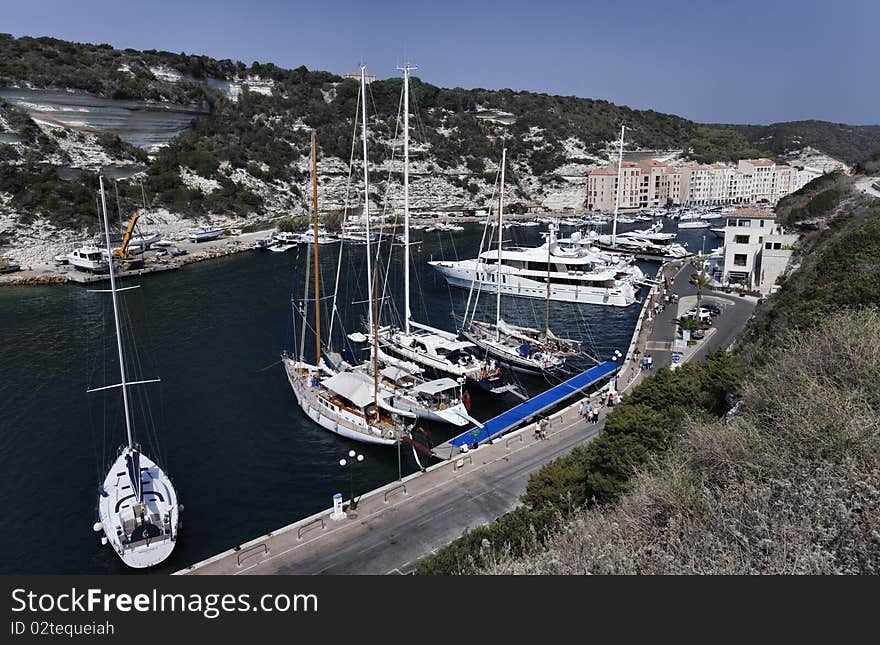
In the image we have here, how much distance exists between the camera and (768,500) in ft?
33.7

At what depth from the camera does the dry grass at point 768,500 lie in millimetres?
8953

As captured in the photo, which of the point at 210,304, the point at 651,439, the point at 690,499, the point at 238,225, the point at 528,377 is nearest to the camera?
the point at 690,499

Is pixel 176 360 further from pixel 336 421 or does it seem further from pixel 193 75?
pixel 193 75

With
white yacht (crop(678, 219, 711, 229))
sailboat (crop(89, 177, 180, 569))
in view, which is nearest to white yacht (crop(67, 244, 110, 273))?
sailboat (crop(89, 177, 180, 569))

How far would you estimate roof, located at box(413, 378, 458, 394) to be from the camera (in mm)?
26109

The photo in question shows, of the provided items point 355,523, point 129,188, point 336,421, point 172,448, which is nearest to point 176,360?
point 172,448

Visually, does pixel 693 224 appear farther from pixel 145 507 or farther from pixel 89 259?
pixel 145 507

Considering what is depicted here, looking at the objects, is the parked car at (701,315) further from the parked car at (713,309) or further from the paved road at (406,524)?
the paved road at (406,524)

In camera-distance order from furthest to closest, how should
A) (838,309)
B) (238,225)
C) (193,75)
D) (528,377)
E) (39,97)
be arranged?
(193,75), (238,225), (39,97), (528,377), (838,309)

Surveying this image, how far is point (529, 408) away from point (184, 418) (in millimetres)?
16332

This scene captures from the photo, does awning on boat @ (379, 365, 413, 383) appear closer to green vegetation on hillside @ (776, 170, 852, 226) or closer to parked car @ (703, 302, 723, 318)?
parked car @ (703, 302, 723, 318)

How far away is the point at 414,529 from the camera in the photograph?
17.3 meters

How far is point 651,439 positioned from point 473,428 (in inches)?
381

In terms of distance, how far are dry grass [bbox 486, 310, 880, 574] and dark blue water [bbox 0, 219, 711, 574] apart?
12.4 m
